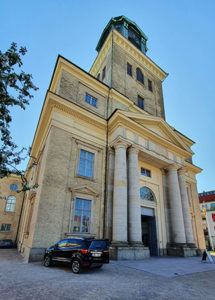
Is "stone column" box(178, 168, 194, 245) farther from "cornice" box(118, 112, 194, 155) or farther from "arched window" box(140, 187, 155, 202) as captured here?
"cornice" box(118, 112, 194, 155)

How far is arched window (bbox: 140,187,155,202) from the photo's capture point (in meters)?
18.9

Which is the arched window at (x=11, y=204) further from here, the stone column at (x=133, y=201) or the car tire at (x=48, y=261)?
the car tire at (x=48, y=261)

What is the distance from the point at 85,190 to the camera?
585 inches

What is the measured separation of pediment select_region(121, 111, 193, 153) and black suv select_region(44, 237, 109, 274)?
38.8ft

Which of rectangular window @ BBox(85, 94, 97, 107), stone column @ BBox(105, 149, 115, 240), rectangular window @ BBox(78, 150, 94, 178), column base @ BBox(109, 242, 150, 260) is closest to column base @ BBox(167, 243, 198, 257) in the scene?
column base @ BBox(109, 242, 150, 260)

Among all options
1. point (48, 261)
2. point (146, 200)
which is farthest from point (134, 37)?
point (48, 261)

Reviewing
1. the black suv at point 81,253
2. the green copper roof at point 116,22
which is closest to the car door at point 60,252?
the black suv at point 81,253

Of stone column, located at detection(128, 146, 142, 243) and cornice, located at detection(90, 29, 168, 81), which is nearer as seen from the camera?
stone column, located at detection(128, 146, 142, 243)

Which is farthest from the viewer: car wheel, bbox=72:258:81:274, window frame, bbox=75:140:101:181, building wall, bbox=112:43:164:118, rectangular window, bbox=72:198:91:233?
building wall, bbox=112:43:164:118

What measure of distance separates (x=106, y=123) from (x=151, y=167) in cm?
714

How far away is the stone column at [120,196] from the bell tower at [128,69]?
31.0ft

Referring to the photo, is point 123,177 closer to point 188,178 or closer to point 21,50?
point 21,50

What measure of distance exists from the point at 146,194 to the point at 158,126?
7586 millimetres

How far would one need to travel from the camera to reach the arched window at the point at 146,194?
18.9 meters
